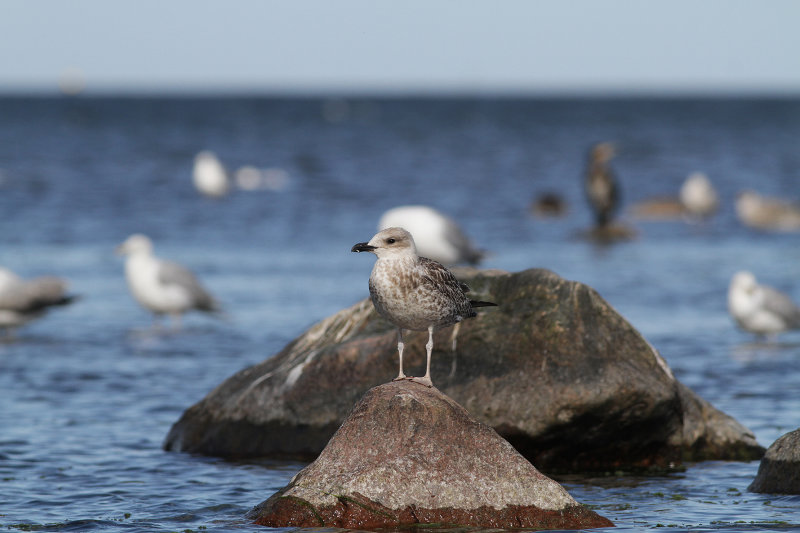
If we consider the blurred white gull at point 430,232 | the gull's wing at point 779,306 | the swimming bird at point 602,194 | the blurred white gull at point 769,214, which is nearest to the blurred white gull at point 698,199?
the blurred white gull at point 769,214

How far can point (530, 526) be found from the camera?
607 cm

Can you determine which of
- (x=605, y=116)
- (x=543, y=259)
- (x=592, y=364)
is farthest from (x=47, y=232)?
(x=605, y=116)

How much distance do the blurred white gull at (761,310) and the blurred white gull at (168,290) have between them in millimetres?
6042

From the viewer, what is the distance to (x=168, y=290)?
14273mm

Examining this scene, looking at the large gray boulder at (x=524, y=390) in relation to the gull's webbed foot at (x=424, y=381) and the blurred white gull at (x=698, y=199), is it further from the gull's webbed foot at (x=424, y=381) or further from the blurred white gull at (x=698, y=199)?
the blurred white gull at (x=698, y=199)

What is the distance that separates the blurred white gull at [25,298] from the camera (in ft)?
44.3

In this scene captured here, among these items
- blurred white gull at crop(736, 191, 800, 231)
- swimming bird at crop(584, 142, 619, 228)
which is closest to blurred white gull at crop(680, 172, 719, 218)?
blurred white gull at crop(736, 191, 800, 231)

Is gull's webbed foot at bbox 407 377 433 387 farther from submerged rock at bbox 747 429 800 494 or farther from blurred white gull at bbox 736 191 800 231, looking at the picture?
blurred white gull at bbox 736 191 800 231

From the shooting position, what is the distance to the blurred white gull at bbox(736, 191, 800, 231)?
23906mm

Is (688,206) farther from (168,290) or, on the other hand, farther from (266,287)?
(168,290)

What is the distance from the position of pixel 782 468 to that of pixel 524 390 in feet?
5.38

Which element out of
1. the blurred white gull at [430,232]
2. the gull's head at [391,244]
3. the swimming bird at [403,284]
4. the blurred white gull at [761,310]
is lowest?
the swimming bird at [403,284]

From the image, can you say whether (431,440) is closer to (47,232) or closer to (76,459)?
(76,459)

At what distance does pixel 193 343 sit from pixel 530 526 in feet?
25.4
